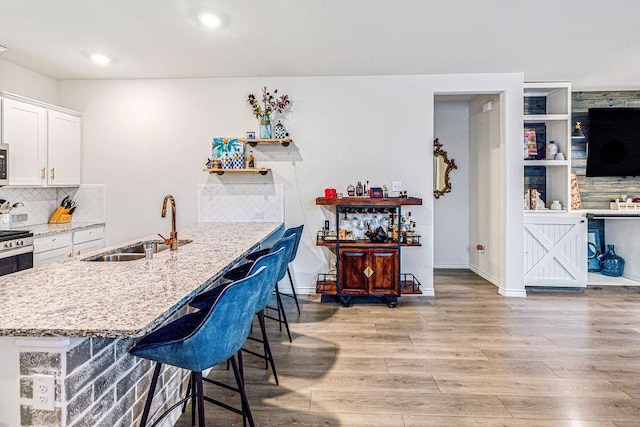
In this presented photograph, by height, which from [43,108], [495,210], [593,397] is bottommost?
[593,397]

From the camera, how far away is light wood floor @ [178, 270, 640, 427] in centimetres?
209

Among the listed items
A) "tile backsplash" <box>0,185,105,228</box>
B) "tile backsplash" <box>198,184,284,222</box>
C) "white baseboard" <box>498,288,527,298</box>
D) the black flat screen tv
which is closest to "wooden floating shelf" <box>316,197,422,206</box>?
"tile backsplash" <box>198,184,284,222</box>

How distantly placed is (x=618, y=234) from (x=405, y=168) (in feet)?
10.1

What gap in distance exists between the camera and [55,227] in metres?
3.93

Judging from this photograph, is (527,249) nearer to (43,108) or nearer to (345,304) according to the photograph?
(345,304)

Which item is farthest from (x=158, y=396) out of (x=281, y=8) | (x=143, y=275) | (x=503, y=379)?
(x=281, y=8)

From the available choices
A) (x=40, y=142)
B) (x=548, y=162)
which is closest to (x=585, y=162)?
(x=548, y=162)

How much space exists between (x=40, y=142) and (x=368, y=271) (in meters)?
3.68

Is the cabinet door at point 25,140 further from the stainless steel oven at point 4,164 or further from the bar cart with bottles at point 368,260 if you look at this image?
the bar cart with bottles at point 368,260

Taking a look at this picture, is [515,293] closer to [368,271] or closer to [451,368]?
[368,271]

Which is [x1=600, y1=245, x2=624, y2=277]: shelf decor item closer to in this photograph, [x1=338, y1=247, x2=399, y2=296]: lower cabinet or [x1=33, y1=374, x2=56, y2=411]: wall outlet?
[x1=338, y1=247, x2=399, y2=296]: lower cabinet

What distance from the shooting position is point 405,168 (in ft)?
14.4

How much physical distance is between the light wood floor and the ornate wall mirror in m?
2.27

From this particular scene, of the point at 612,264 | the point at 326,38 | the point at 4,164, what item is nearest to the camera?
the point at 326,38
